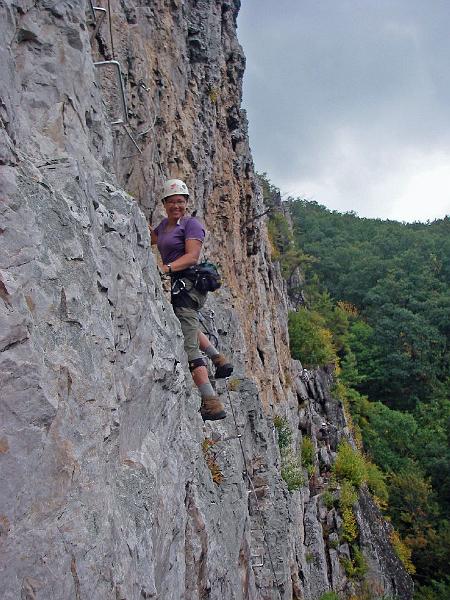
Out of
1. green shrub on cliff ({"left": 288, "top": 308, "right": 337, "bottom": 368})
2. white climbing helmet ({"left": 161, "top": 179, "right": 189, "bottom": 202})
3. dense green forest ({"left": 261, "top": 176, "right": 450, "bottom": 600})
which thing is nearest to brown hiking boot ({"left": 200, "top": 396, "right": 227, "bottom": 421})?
white climbing helmet ({"left": 161, "top": 179, "right": 189, "bottom": 202})

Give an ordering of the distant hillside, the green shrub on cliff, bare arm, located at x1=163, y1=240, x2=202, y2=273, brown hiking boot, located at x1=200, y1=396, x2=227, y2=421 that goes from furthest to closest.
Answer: the distant hillside < the green shrub on cliff < brown hiking boot, located at x1=200, y1=396, x2=227, y2=421 < bare arm, located at x1=163, y1=240, x2=202, y2=273

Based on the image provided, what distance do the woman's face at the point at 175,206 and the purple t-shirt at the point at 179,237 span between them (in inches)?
3.6

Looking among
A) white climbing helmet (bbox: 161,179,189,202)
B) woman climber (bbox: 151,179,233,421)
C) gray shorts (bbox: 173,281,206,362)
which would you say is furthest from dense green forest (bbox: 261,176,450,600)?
white climbing helmet (bbox: 161,179,189,202)

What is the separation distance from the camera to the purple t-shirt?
16.0 feet

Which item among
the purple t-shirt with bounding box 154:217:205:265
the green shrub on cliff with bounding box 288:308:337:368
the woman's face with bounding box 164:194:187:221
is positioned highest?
the green shrub on cliff with bounding box 288:308:337:368

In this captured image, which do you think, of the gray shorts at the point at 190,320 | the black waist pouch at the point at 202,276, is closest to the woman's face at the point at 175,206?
the black waist pouch at the point at 202,276

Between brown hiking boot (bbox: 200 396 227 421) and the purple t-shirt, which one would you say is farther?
brown hiking boot (bbox: 200 396 227 421)

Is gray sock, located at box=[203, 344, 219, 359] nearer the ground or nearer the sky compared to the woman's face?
nearer the ground

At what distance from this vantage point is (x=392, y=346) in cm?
4069

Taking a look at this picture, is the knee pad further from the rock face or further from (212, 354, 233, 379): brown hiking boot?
(212, 354, 233, 379): brown hiking boot

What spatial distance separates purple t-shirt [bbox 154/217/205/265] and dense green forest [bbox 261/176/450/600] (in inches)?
783

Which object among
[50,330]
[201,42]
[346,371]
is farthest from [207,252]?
[346,371]

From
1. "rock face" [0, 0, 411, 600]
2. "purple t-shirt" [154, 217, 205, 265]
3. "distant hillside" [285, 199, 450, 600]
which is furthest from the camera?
"distant hillside" [285, 199, 450, 600]

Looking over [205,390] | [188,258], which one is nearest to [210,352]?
[205,390]
